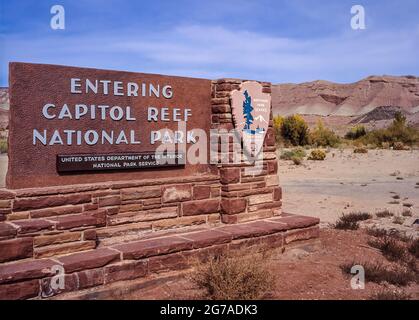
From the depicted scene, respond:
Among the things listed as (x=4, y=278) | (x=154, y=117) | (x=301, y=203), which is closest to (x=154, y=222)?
(x=154, y=117)

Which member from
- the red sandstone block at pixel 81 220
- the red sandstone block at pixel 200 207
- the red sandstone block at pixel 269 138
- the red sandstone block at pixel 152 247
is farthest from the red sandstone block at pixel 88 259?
the red sandstone block at pixel 269 138

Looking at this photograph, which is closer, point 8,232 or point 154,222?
point 8,232

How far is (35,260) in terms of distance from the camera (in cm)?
500

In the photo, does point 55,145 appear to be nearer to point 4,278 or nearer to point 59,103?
point 59,103

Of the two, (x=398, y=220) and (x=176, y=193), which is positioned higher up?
→ (x=176, y=193)

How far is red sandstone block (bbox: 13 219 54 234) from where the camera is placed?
16.3 ft

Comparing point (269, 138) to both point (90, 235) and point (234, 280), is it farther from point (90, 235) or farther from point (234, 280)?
point (90, 235)

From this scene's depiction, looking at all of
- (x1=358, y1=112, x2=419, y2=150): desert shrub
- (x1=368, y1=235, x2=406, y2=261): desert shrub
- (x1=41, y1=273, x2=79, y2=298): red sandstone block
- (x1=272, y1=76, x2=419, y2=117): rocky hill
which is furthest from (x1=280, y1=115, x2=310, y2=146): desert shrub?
(x1=272, y1=76, x2=419, y2=117): rocky hill

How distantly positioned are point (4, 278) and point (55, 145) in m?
1.85

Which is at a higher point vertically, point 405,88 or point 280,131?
point 405,88

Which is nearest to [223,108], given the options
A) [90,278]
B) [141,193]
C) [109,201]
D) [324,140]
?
[141,193]

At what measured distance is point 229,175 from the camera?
23.4ft

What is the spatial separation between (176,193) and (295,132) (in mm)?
32135

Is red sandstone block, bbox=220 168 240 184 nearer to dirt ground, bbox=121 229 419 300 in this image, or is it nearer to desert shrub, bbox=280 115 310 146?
dirt ground, bbox=121 229 419 300
